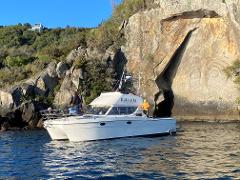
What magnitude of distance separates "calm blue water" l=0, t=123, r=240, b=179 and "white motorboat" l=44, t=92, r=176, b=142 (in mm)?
759

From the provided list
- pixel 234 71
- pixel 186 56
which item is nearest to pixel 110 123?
pixel 234 71

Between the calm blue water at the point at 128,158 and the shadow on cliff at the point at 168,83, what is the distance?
15.3 metres

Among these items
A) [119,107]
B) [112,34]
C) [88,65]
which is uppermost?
Answer: [112,34]

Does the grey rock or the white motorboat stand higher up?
the grey rock

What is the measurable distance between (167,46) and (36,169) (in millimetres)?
29135

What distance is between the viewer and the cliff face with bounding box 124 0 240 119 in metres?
44.2

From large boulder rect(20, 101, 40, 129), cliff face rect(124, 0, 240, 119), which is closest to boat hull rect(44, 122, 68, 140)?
large boulder rect(20, 101, 40, 129)

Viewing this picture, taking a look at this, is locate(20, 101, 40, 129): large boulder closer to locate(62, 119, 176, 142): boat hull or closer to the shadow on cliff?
the shadow on cliff

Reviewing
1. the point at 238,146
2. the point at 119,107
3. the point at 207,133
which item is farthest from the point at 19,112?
the point at 238,146

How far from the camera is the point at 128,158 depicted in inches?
853

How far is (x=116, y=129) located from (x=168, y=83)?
18.7 m

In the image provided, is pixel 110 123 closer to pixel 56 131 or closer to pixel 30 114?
pixel 56 131

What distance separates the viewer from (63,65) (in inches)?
1902

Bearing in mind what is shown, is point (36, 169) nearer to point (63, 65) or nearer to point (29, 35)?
point (63, 65)
